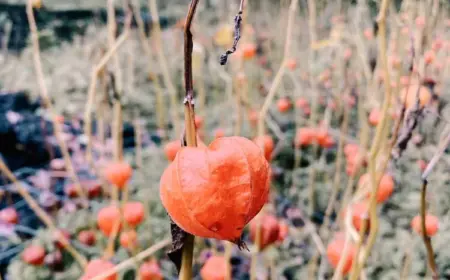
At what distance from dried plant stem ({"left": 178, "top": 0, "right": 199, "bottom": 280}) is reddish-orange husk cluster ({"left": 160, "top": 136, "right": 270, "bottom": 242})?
1 cm

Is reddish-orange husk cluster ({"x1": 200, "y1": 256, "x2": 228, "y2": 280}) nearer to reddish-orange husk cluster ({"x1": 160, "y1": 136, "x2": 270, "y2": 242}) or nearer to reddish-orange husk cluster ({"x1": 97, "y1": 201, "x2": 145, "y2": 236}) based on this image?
reddish-orange husk cluster ({"x1": 97, "y1": 201, "x2": 145, "y2": 236})

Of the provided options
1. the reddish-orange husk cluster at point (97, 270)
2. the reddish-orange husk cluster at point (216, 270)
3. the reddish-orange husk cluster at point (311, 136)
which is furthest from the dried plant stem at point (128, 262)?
the reddish-orange husk cluster at point (311, 136)

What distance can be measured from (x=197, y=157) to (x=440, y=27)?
1.80 meters

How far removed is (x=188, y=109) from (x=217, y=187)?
39 millimetres

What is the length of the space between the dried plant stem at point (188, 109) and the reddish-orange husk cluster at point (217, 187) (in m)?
0.01

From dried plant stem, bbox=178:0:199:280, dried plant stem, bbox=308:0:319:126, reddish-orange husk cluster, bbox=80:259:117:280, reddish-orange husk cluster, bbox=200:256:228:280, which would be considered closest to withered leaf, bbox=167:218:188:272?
dried plant stem, bbox=178:0:199:280

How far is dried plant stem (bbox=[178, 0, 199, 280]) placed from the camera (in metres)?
0.20

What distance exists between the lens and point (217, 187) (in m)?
0.23

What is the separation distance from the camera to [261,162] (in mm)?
244

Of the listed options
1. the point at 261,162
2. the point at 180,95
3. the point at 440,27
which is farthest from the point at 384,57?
the point at 180,95

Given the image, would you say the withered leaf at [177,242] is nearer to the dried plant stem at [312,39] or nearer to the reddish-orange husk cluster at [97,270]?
the reddish-orange husk cluster at [97,270]

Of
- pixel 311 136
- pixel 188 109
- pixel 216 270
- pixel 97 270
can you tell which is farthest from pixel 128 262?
pixel 311 136

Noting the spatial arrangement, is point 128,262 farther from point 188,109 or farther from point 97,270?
point 188,109

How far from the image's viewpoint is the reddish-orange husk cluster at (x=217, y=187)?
0.22 m
